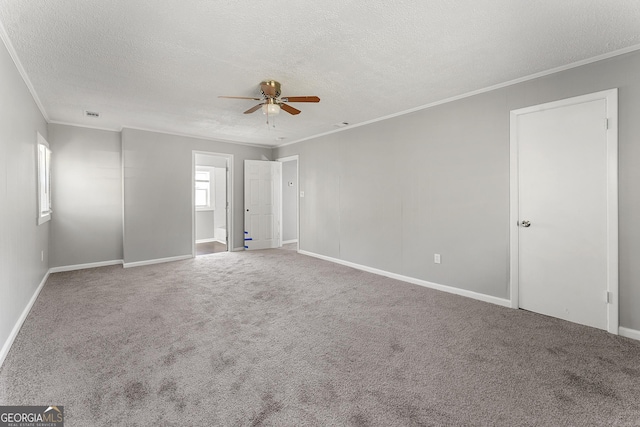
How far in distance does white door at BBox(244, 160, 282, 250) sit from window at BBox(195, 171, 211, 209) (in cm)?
198

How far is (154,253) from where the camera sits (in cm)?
541

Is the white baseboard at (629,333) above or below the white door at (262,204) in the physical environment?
below

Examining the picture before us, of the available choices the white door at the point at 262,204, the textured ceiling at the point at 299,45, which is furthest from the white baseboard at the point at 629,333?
the white door at the point at 262,204

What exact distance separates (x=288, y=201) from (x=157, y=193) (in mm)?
3255

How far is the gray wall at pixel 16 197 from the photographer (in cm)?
228

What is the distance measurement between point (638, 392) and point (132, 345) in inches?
143

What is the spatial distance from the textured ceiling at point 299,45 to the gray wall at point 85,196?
4.08ft

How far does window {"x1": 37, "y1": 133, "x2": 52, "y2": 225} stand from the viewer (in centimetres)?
370

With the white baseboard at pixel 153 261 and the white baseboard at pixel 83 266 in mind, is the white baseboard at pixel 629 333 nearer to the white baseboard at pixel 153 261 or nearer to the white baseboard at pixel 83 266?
the white baseboard at pixel 153 261

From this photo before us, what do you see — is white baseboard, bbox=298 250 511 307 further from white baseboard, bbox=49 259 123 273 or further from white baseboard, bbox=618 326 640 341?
white baseboard, bbox=49 259 123 273

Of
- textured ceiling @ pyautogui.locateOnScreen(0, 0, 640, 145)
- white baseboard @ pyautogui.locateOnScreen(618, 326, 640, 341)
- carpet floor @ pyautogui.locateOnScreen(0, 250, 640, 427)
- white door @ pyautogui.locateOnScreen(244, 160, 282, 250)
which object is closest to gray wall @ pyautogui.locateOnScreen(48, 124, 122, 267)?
textured ceiling @ pyautogui.locateOnScreen(0, 0, 640, 145)

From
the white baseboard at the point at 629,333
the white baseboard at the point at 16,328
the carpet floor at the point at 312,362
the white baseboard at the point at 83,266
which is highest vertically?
the white baseboard at the point at 83,266

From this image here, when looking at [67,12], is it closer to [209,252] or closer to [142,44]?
[142,44]

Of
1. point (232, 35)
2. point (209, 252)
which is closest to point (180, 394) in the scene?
point (232, 35)
